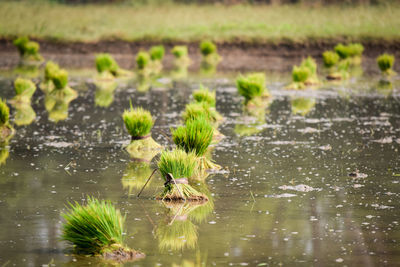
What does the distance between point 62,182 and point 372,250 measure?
552cm

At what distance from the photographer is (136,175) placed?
12.2 m

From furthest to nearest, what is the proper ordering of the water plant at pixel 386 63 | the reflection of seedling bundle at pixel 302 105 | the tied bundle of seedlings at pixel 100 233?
the water plant at pixel 386 63
the reflection of seedling bundle at pixel 302 105
the tied bundle of seedlings at pixel 100 233

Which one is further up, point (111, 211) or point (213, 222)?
point (111, 211)

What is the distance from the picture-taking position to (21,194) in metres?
10.8

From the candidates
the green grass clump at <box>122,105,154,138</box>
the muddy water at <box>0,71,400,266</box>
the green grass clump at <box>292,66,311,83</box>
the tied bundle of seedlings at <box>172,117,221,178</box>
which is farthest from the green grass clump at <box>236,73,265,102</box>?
the tied bundle of seedlings at <box>172,117,221,178</box>

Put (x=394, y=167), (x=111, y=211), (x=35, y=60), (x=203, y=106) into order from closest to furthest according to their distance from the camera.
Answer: (x=111, y=211) < (x=394, y=167) < (x=203, y=106) < (x=35, y=60)

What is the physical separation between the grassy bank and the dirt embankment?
2010mm

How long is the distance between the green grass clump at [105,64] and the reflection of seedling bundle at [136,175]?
17058 millimetres

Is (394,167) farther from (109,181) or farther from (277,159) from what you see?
(109,181)

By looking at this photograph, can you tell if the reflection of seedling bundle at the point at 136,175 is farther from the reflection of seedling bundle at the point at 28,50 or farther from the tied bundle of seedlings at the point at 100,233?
the reflection of seedling bundle at the point at 28,50

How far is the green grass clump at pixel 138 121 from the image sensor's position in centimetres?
1430

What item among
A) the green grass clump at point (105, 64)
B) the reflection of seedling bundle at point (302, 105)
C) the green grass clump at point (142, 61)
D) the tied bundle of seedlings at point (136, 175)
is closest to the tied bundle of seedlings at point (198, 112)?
the tied bundle of seedlings at point (136, 175)

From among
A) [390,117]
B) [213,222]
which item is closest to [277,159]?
[213,222]

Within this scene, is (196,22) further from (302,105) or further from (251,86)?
(251,86)
